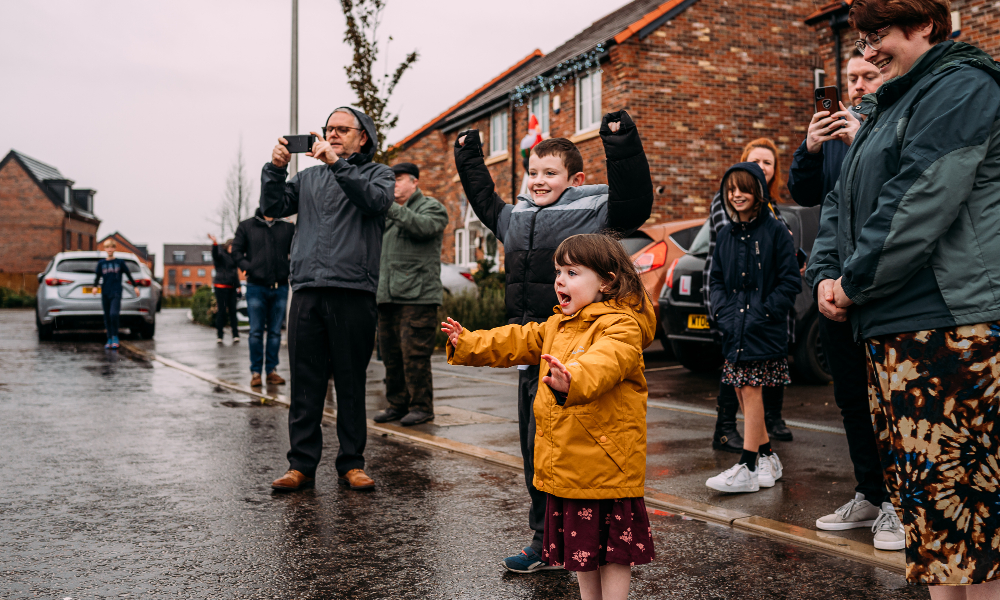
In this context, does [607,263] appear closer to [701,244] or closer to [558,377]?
[558,377]

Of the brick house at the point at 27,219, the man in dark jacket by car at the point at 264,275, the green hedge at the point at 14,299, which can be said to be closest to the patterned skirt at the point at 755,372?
the man in dark jacket by car at the point at 264,275

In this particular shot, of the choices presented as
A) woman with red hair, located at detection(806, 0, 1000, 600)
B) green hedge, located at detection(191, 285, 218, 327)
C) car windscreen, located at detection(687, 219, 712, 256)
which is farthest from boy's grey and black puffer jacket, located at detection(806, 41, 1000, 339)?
green hedge, located at detection(191, 285, 218, 327)

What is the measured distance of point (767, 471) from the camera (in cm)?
471

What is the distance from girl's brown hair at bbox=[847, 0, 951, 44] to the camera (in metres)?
2.44

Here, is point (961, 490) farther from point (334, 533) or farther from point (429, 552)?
point (334, 533)

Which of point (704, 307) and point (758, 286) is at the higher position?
point (758, 286)

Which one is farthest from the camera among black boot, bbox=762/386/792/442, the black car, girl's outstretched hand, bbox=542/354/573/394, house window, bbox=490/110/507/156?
house window, bbox=490/110/507/156

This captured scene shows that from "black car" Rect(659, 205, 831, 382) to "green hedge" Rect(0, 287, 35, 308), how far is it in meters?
39.6

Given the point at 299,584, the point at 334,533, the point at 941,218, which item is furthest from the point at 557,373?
the point at 334,533

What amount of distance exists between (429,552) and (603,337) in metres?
1.59

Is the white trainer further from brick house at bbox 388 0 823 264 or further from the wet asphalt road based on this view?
brick house at bbox 388 0 823 264

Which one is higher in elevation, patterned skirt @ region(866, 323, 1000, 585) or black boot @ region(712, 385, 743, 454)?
patterned skirt @ region(866, 323, 1000, 585)

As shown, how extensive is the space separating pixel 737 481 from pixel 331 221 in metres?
2.65

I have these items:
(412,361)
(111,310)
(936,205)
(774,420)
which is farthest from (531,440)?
(111,310)
